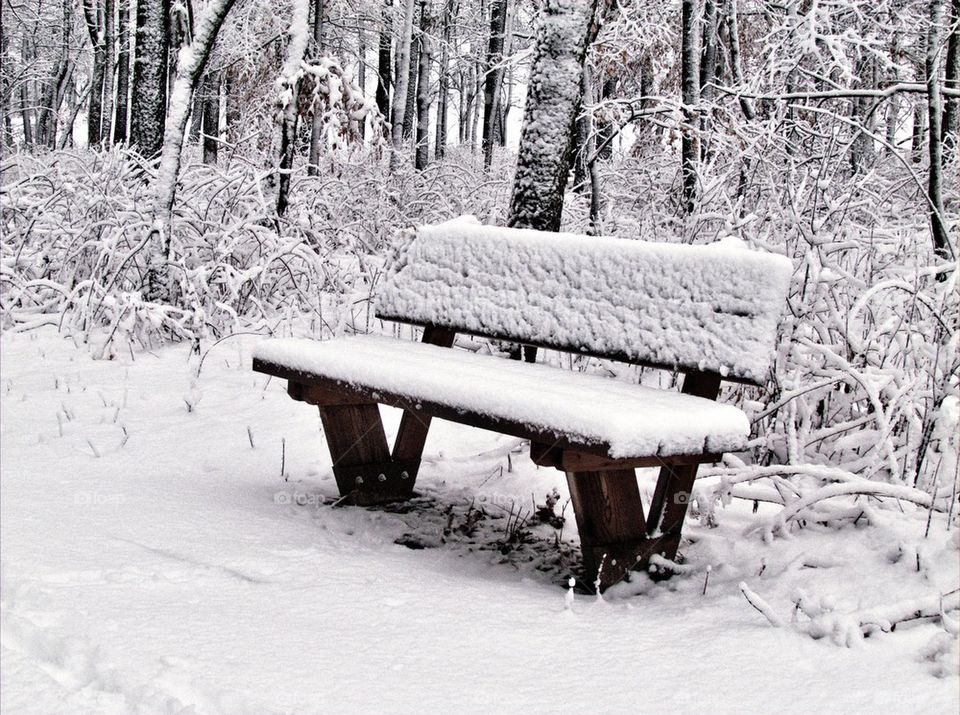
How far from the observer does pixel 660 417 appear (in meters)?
2.47

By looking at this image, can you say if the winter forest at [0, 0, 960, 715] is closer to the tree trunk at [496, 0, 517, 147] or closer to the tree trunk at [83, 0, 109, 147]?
the tree trunk at [496, 0, 517, 147]

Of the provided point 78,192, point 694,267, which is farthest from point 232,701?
point 78,192

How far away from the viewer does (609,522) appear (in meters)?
2.84

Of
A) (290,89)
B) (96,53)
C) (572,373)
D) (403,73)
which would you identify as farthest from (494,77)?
(572,373)

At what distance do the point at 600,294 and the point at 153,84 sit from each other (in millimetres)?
5577

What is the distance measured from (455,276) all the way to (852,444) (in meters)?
1.53

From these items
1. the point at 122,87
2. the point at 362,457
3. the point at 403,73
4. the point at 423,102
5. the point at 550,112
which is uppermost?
the point at 122,87

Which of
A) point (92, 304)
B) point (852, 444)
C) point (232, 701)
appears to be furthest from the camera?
point (92, 304)

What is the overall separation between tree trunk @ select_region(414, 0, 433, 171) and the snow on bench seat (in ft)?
30.1

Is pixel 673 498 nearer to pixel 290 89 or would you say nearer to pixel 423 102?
pixel 290 89

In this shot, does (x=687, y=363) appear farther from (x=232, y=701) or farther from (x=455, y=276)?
(x=232, y=701)

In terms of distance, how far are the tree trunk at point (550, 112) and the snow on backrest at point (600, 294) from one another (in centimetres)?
129

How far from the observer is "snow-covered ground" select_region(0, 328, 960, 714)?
6.42ft

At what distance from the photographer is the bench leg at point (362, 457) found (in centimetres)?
356
